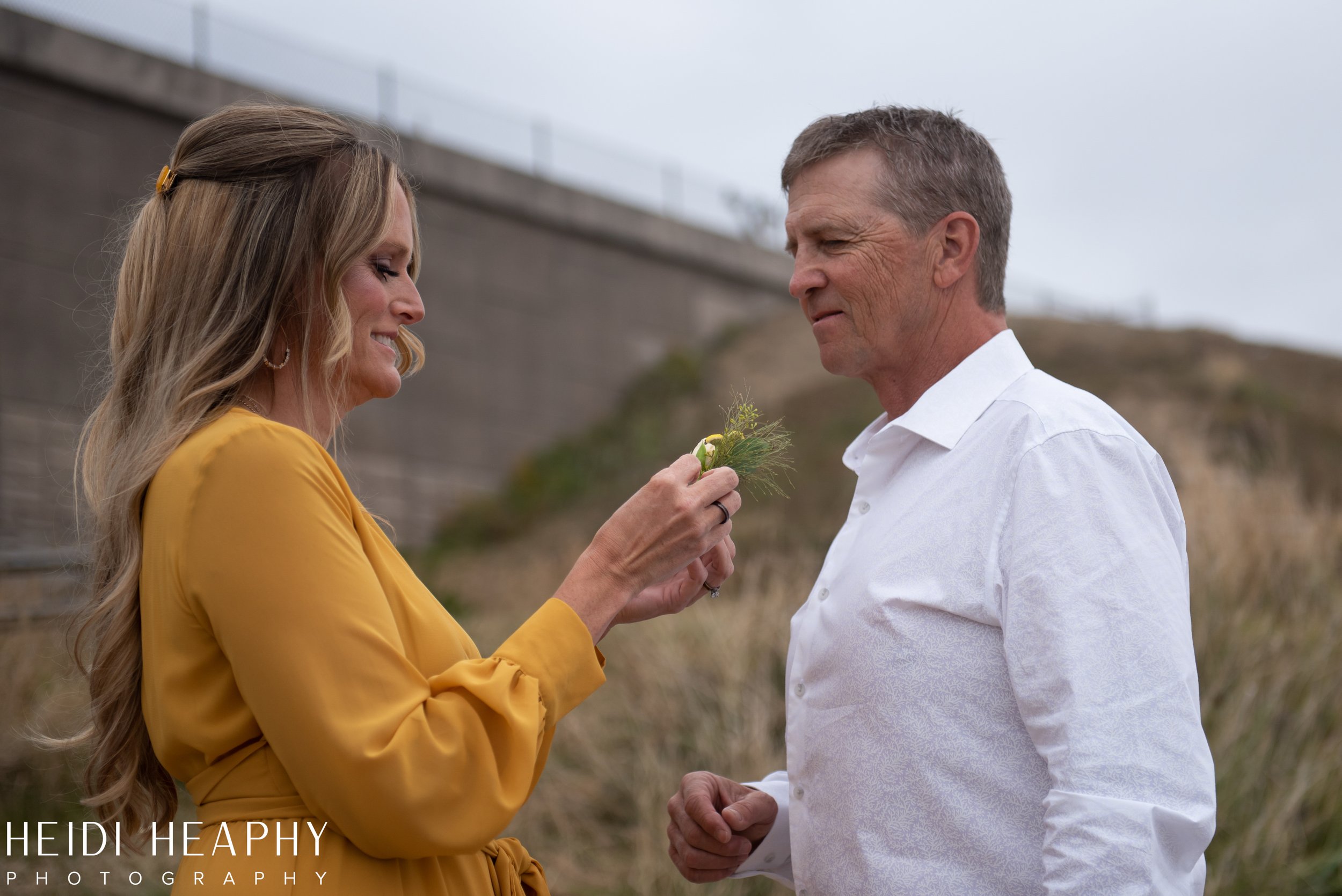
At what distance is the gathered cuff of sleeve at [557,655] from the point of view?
1.99 m

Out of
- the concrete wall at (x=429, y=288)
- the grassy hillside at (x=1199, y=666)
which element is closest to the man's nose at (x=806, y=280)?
the grassy hillside at (x=1199, y=666)

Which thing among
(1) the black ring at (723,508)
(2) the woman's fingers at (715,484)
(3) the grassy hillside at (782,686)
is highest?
(2) the woman's fingers at (715,484)

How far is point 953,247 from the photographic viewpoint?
2.64 m

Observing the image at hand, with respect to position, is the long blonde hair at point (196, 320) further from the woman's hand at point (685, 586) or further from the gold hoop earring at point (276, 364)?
the woman's hand at point (685, 586)

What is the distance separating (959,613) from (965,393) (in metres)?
0.56

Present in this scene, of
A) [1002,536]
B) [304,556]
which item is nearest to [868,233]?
[1002,536]

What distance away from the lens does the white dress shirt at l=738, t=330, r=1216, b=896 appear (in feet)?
6.20

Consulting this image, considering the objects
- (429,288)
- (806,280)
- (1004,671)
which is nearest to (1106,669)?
(1004,671)

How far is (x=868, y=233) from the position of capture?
265cm

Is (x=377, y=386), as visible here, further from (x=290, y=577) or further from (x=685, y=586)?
(x=685, y=586)

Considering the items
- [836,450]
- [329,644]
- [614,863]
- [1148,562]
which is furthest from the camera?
[836,450]

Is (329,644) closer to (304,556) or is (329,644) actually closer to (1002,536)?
(304,556)

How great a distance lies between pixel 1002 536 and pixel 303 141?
5.20 feet

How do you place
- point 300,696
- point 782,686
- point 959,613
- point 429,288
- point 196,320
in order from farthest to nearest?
point 429,288, point 782,686, point 959,613, point 196,320, point 300,696
